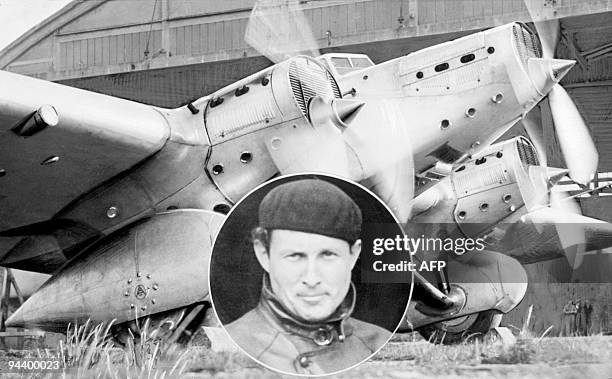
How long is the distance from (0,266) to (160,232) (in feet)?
3.11

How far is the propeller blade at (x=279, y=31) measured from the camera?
508 cm

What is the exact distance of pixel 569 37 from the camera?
495 cm

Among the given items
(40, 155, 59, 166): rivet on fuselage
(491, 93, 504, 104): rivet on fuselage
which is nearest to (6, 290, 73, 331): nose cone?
(40, 155, 59, 166): rivet on fuselage

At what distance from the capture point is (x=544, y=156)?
5.09 metres

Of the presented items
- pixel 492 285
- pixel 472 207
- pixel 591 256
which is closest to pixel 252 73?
pixel 472 207

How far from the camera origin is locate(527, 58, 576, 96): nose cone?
497cm

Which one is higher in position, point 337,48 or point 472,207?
point 337,48

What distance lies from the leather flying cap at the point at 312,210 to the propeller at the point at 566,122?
3.52ft

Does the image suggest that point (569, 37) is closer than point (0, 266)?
Yes

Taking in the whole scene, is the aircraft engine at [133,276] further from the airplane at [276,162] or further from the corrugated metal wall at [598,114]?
the corrugated metal wall at [598,114]

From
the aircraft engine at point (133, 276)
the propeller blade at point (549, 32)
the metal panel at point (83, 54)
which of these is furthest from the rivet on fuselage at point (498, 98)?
the metal panel at point (83, 54)

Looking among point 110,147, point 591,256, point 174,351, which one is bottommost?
point 174,351

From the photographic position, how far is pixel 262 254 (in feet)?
16.5

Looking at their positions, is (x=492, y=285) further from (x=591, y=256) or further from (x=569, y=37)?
(x=569, y=37)
